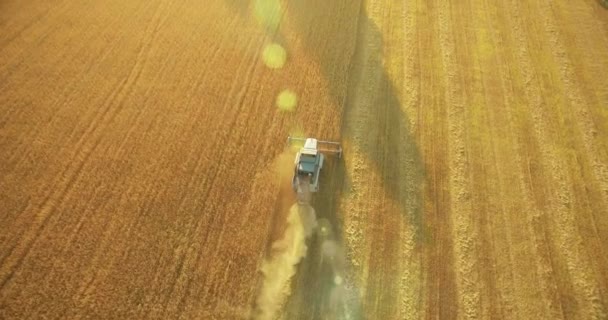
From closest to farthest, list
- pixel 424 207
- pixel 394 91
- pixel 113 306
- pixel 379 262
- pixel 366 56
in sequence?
pixel 113 306 → pixel 379 262 → pixel 424 207 → pixel 394 91 → pixel 366 56

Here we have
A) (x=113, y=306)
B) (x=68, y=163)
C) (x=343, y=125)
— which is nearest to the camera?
(x=113, y=306)

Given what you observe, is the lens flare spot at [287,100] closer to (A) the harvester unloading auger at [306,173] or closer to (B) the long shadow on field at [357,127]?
(B) the long shadow on field at [357,127]

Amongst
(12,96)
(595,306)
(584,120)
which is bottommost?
(595,306)

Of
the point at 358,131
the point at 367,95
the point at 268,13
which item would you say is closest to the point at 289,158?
the point at 358,131

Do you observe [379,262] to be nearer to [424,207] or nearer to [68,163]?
[424,207]

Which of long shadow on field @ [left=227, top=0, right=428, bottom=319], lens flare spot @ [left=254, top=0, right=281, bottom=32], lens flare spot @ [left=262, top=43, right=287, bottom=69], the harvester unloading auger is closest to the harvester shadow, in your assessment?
long shadow on field @ [left=227, top=0, right=428, bottom=319]

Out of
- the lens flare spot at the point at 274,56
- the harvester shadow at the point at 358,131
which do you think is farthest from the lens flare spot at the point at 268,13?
the lens flare spot at the point at 274,56

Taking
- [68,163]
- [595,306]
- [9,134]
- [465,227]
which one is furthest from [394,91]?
[9,134]

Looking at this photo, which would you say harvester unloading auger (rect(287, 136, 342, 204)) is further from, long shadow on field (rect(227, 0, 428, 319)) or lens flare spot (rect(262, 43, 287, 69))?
lens flare spot (rect(262, 43, 287, 69))
